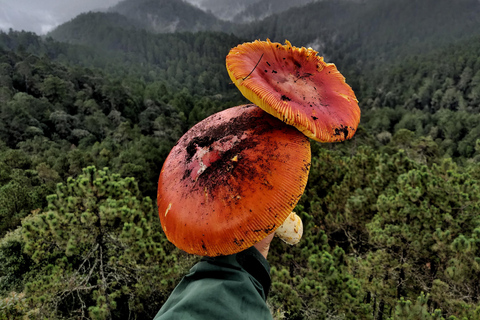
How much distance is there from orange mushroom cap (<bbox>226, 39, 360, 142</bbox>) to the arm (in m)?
0.87

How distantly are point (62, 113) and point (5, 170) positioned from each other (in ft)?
59.5

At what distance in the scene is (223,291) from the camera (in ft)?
3.98

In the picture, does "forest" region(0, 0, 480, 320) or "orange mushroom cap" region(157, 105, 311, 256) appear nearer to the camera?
"orange mushroom cap" region(157, 105, 311, 256)

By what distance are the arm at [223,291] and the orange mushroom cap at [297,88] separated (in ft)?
2.84

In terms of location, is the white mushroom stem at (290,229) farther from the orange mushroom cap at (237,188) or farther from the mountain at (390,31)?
the mountain at (390,31)

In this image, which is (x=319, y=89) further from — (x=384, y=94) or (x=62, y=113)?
(x=384, y=94)

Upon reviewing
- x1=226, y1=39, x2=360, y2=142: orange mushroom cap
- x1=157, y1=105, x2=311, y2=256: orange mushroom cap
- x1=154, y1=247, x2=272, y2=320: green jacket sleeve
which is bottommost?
x1=154, y1=247, x2=272, y2=320: green jacket sleeve

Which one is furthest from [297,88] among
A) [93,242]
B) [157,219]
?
[157,219]

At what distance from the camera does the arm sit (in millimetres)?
1140

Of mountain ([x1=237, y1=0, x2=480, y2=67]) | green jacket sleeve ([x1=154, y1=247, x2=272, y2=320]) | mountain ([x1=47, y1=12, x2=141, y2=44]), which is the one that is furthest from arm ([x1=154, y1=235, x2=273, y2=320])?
mountain ([x1=47, y1=12, x2=141, y2=44])

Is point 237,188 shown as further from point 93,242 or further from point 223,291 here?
point 93,242

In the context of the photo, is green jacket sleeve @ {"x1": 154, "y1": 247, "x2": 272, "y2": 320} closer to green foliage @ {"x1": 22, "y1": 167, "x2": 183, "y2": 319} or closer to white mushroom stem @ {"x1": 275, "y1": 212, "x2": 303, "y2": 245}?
white mushroom stem @ {"x1": 275, "y1": 212, "x2": 303, "y2": 245}

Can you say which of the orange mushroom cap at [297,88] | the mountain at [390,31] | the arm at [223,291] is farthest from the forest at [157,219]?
the mountain at [390,31]

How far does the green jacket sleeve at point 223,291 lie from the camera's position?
114 centimetres
